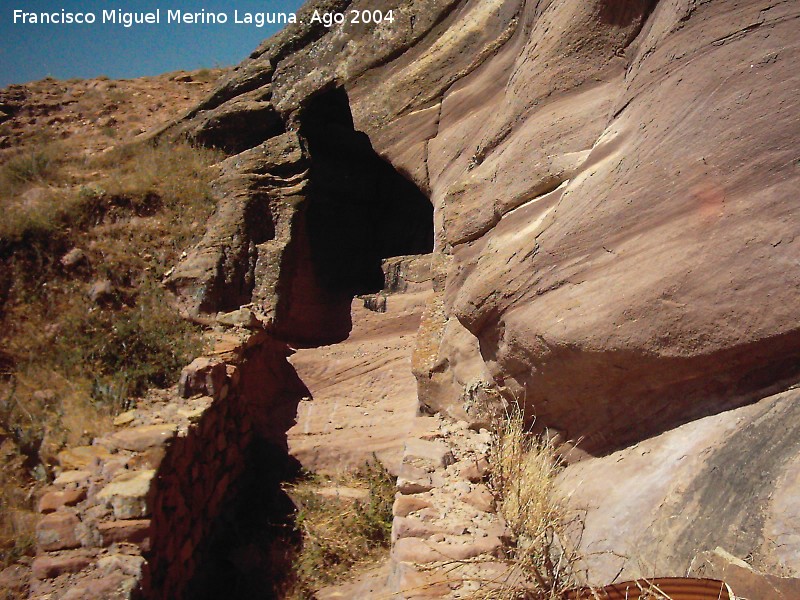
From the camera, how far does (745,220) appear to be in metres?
2.32

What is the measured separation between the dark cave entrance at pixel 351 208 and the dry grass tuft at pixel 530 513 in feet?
13.7

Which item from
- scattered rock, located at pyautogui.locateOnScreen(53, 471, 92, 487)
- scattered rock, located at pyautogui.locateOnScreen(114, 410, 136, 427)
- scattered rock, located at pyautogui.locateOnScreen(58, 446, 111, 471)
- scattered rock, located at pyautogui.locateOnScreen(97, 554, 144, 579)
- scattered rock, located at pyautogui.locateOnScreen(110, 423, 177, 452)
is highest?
scattered rock, located at pyautogui.locateOnScreen(114, 410, 136, 427)

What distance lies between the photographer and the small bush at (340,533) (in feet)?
14.0

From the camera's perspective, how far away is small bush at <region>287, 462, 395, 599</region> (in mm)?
4254

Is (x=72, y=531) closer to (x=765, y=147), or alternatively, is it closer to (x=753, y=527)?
(x=753, y=527)

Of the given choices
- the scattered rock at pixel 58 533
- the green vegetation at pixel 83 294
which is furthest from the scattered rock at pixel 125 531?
the green vegetation at pixel 83 294

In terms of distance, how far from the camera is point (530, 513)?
2727mm

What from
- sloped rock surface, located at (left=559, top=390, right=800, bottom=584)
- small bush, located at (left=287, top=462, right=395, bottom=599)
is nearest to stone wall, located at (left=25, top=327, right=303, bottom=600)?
small bush, located at (left=287, top=462, right=395, bottom=599)

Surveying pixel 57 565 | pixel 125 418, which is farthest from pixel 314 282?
pixel 57 565

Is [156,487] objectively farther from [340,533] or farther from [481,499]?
[481,499]

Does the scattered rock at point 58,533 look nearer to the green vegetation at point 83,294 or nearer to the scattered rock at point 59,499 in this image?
the scattered rock at point 59,499

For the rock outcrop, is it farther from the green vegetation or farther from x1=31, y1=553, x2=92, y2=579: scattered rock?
the green vegetation

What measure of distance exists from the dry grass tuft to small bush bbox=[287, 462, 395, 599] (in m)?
1.44

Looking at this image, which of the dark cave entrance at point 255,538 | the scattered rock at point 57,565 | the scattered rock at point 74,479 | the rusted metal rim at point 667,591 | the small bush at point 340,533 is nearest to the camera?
the rusted metal rim at point 667,591
